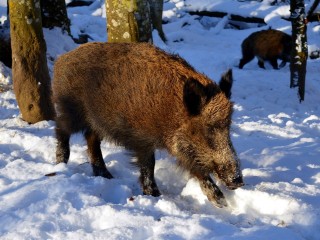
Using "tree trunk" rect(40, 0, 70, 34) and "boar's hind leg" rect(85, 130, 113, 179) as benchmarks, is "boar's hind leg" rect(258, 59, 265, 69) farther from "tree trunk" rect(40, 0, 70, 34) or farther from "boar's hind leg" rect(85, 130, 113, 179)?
"boar's hind leg" rect(85, 130, 113, 179)

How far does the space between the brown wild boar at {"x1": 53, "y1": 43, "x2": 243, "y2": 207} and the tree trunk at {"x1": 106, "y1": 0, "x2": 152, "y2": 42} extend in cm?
98

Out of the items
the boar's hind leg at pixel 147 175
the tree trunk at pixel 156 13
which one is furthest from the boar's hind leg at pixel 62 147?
the tree trunk at pixel 156 13

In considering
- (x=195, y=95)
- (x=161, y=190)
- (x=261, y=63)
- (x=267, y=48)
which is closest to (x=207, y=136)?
(x=195, y=95)

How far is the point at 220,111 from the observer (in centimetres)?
416

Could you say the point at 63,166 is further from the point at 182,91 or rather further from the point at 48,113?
the point at 48,113

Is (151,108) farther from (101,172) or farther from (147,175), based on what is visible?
(101,172)

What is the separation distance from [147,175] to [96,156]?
746 millimetres

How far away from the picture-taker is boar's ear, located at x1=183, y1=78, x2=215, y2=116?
392 cm

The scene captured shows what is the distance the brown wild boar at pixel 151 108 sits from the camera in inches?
162

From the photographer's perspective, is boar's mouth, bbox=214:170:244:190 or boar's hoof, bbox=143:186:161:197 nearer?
boar's mouth, bbox=214:170:244:190

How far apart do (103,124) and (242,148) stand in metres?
2.06

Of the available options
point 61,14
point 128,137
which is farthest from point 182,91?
point 61,14

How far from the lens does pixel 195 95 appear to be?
3.99m

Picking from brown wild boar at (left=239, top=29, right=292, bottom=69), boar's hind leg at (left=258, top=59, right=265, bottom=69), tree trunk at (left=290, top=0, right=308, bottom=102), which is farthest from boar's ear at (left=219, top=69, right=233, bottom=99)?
boar's hind leg at (left=258, top=59, right=265, bottom=69)
